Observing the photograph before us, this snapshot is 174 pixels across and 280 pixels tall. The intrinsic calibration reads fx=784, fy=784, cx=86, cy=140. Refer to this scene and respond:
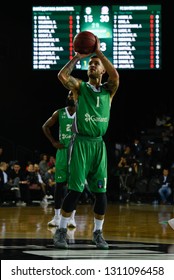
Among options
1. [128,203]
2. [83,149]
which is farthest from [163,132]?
[83,149]

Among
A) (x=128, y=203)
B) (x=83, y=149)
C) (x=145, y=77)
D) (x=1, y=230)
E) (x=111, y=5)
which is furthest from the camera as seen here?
(x=145, y=77)

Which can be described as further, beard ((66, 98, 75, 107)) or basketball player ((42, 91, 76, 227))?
basketball player ((42, 91, 76, 227))

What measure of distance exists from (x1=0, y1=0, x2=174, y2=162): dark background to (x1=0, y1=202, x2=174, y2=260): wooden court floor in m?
8.44

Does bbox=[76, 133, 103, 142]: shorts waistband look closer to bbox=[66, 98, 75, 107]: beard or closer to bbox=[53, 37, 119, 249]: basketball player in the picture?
bbox=[53, 37, 119, 249]: basketball player

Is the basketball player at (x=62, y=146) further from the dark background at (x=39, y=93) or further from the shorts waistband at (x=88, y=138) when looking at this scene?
the dark background at (x=39, y=93)

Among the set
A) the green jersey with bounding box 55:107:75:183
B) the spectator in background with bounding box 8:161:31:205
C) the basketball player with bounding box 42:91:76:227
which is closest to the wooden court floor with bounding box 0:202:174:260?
the basketball player with bounding box 42:91:76:227

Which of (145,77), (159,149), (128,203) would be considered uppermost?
(145,77)

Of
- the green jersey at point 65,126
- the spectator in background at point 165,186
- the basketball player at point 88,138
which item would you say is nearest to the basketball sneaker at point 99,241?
the basketball player at point 88,138

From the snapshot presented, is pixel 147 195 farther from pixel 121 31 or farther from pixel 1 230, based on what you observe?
pixel 1 230

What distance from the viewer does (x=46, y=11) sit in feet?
55.0

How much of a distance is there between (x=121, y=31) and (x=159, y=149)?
4.71 meters

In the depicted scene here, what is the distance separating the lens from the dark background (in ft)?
66.4

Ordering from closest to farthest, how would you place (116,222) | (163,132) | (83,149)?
(83,149), (116,222), (163,132)

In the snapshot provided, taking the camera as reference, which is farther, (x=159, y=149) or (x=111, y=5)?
(x=159, y=149)
